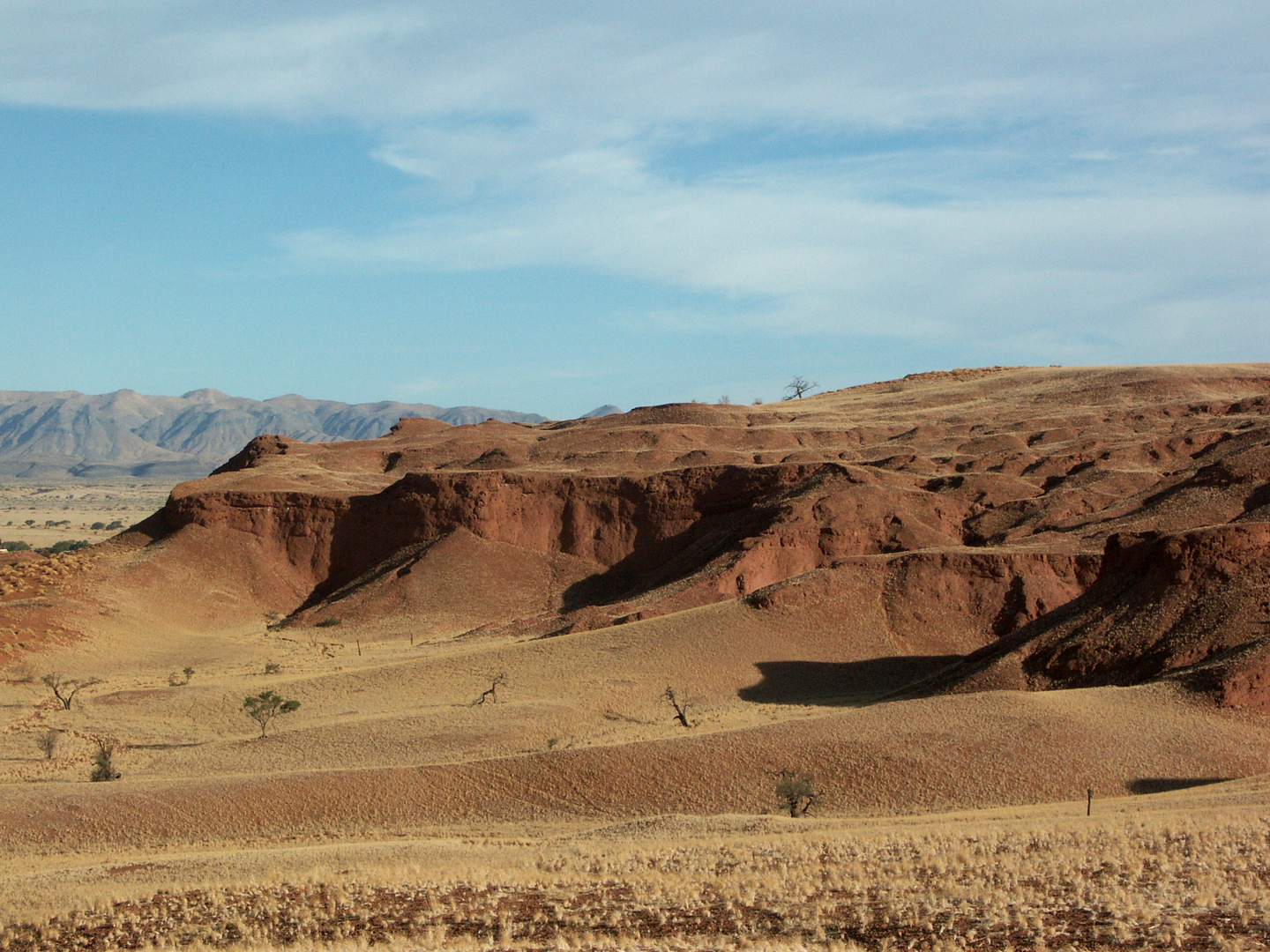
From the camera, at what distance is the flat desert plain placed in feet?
54.4

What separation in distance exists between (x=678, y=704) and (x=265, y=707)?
11012 mm

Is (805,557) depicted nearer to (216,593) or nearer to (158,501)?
(216,593)

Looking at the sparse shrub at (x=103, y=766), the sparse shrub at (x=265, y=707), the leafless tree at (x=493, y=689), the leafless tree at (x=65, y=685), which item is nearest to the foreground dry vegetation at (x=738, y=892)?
the sparse shrub at (x=103, y=766)

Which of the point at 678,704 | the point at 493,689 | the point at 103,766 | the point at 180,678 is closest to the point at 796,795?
the point at 678,704

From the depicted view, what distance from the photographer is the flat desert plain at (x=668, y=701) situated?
16594mm

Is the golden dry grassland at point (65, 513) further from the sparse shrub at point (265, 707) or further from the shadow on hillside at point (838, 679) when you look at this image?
the shadow on hillside at point (838, 679)

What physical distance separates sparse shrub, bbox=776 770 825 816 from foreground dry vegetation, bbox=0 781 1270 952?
10.3ft

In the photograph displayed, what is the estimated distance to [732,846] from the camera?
19.7m

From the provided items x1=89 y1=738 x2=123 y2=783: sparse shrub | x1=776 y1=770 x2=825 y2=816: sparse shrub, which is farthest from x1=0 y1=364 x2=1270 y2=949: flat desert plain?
x1=89 y1=738 x2=123 y2=783: sparse shrub

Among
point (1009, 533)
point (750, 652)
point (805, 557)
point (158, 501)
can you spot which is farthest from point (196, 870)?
point (158, 501)

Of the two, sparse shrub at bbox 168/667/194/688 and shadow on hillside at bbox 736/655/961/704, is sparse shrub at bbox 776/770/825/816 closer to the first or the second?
shadow on hillside at bbox 736/655/961/704

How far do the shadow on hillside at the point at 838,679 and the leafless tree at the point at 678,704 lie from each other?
1709 mm

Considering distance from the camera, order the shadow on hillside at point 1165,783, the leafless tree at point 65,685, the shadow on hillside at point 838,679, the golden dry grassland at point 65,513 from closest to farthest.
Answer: the shadow on hillside at point 1165,783 < the shadow on hillside at point 838,679 < the leafless tree at point 65,685 < the golden dry grassland at point 65,513

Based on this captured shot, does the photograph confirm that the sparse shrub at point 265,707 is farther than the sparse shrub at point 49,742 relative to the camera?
Yes
